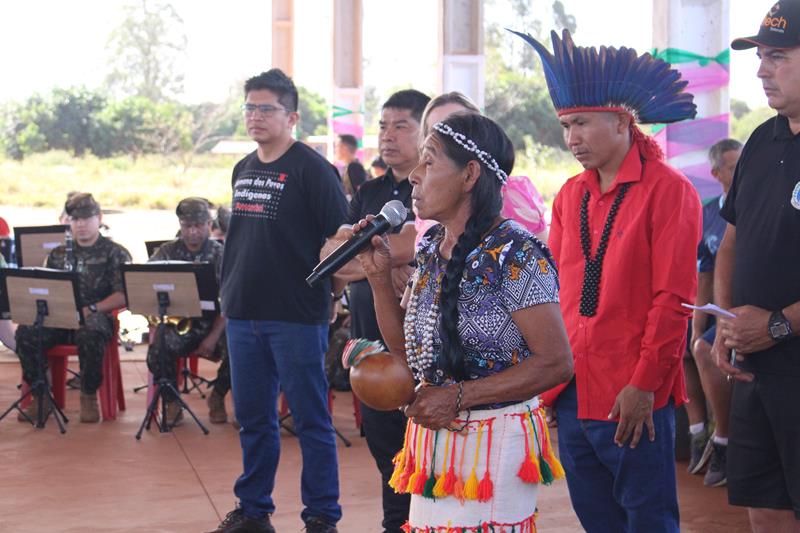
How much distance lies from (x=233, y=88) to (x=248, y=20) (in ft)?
7.75

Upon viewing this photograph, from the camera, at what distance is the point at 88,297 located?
7.80 meters

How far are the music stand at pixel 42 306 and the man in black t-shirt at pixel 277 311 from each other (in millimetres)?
2853

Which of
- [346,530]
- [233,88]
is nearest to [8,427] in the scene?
[346,530]

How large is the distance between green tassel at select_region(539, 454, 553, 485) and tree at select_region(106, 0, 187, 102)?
3571cm

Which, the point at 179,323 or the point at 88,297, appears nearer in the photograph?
the point at 179,323

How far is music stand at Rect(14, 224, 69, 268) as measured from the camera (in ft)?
30.0

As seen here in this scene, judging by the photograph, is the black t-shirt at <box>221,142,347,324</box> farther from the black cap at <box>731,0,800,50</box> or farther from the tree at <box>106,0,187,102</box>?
the tree at <box>106,0,187,102</box>

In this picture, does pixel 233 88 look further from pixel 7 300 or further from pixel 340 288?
pixel 340 288

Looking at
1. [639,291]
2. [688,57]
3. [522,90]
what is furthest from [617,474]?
[522,90]

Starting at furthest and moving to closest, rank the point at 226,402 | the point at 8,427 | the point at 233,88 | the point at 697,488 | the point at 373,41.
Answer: the point at 373,41 → the point at 233,88 → the point at 226,402 → the point at 8,427 → the point at 697,488

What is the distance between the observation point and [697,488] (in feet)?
19.0

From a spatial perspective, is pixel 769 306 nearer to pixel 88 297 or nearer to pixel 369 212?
pixel 369 212

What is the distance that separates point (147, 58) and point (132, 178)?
9304 millimetres

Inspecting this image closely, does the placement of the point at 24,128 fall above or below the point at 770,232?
above
